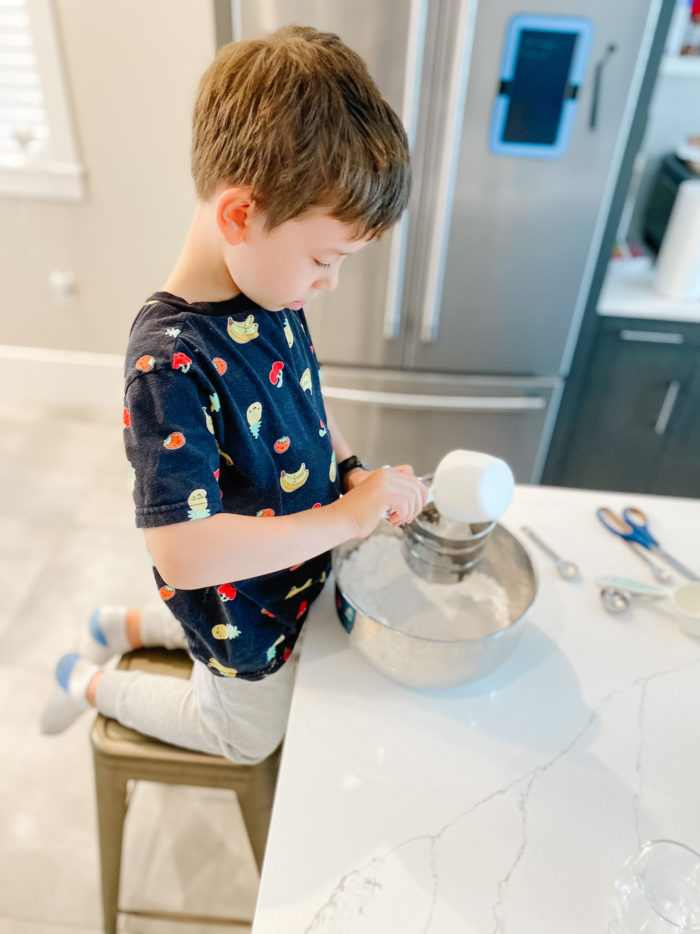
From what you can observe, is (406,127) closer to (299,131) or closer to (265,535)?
(299,131)

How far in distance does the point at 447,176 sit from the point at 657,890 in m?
1.58

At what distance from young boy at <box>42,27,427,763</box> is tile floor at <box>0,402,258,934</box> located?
72 cm

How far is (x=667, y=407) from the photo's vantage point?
82.9 inches

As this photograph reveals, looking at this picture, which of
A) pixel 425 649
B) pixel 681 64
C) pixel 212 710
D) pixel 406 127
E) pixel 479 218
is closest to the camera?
pixel 425 649

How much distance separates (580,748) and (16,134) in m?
2.45

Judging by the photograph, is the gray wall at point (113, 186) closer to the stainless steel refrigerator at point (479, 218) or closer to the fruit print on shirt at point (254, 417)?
the stainless steel refrigerator at point (479, 218)

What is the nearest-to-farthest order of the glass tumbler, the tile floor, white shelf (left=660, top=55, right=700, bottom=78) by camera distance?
the glass tumbler → the tile floor → white shelf (left=660, top=55, right=700, bottom=78)

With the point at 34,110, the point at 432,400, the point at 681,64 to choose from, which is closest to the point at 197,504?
the point at 432,400

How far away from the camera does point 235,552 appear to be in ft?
2.42

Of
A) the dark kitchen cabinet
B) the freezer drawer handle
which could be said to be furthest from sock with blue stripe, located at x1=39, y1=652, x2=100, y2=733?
the dark kitchen cabinet

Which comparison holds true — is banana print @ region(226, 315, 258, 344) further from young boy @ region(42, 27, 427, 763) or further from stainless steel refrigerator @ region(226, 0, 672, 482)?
stainless steel refrigerator @ region(226, 0, 672, 482)

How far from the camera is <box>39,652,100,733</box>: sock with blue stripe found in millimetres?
1140

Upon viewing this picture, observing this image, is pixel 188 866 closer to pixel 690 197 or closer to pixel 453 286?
pixel 453 286

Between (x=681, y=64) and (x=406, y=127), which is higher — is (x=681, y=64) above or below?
above
